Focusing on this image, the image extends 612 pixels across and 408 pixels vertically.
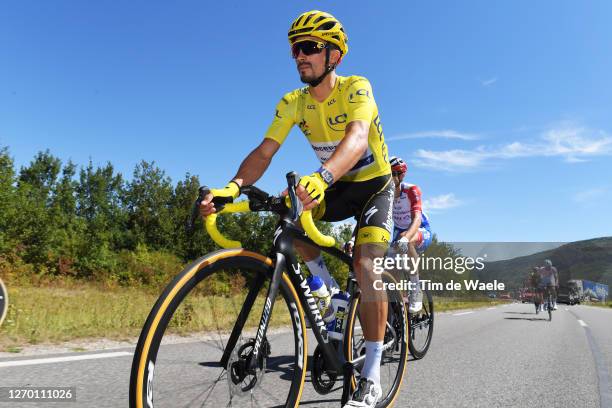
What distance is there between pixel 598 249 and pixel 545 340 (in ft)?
683

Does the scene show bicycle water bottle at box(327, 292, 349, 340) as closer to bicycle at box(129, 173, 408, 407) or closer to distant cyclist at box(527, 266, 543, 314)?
bicycle at box(129, 173, 408, 407)

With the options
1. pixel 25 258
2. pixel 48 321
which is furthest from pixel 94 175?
pixel 48 321

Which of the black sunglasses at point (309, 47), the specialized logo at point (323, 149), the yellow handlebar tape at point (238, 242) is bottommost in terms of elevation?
the yellow handlebar tape at point (238, 242)

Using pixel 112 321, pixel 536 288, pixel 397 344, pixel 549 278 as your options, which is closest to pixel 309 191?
pixel 397 344

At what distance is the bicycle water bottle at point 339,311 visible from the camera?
3336mm

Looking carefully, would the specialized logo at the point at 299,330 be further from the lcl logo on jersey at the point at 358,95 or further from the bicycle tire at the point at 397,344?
the lcl logo on jersey at the point at 358,95

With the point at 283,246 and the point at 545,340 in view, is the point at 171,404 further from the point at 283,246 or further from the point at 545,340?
the point at 545,340

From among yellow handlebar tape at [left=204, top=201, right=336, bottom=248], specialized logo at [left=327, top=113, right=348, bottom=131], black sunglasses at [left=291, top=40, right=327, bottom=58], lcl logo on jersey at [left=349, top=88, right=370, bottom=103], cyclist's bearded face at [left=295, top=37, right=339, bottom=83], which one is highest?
black sunglasses at [left=291, top=40, right=327, bottom=58]

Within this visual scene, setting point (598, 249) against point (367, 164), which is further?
point (598, 249)

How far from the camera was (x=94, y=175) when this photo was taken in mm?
86438

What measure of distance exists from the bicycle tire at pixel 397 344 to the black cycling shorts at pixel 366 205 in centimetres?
59

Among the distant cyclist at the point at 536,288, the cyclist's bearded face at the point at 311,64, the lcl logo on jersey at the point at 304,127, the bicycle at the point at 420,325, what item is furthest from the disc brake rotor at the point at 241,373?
the distant cyclist at the point at 536,288

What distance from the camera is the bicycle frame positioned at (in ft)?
7.79

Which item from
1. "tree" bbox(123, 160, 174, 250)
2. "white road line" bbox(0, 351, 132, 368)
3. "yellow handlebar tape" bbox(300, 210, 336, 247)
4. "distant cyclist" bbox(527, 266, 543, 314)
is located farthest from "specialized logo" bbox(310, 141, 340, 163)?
"tree" bbox(123, 160, 174, 250)
